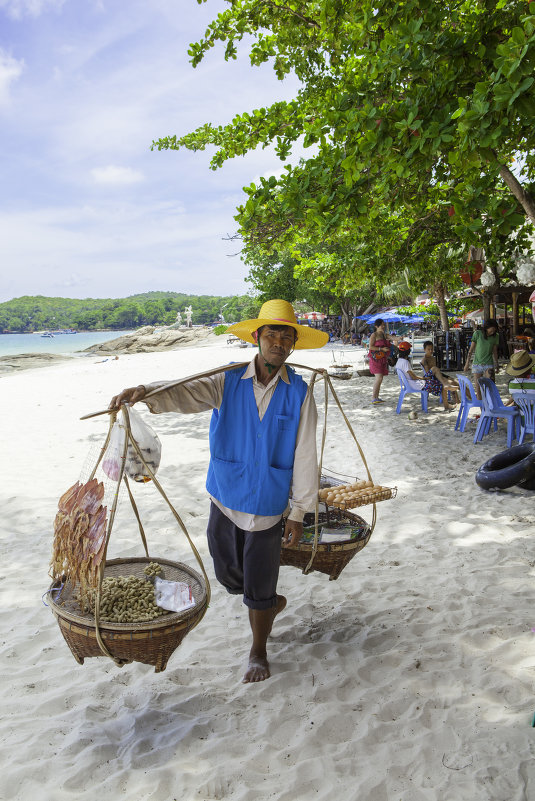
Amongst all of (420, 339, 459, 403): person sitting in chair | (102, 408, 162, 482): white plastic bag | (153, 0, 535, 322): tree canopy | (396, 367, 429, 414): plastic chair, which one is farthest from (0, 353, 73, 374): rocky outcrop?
(102, 408, 162, 482): white plastic bag

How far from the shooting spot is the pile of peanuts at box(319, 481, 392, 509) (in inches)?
152

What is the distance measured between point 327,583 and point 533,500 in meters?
2.80

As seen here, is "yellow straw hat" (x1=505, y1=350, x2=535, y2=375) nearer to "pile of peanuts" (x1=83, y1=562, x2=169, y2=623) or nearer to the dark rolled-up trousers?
the dark rolled-up trousers

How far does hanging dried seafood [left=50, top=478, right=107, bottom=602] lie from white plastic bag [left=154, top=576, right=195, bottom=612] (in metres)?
0.35

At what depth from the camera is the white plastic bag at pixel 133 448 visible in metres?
2.75

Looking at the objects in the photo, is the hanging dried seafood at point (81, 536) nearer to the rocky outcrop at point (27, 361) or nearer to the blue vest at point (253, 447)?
the blue vest at point (253, 447)

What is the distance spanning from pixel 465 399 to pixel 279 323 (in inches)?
265

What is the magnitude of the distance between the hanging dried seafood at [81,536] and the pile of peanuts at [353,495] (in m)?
1.88

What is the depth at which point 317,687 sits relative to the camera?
284cm

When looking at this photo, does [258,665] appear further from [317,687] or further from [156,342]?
[156,342]

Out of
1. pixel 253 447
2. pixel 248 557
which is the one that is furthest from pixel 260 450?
pixel 248 557

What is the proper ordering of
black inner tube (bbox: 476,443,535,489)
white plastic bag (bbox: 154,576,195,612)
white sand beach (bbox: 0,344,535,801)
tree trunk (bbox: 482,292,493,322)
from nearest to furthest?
white sand beach (bbox: 0,344,535,801)
white plastic bag (bbox: 154,576,195,612)
black inner tube (bbox: 476,443,535,489)
tree trunk (bbox: 482,292,493,322)

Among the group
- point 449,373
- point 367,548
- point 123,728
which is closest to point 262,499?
point 123,728

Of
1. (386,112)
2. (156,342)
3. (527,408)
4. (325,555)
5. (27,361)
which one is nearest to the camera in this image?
(325,555)
